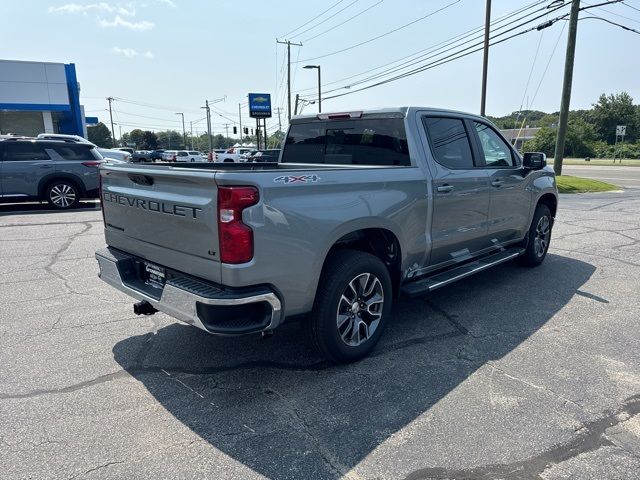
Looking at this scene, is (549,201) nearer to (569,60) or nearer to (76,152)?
(76,152)

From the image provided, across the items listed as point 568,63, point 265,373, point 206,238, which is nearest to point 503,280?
point 265,373

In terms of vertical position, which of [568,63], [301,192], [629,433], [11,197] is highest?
[568,63]

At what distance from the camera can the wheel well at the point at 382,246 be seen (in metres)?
3.80

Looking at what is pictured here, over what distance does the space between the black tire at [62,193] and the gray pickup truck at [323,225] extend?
8.15 meters

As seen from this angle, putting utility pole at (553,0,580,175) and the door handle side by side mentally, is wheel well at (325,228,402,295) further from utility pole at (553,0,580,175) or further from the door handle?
utility pole at (553,0,580,175)

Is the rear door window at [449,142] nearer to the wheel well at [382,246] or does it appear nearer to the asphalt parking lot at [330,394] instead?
the wheel well at [382,246]

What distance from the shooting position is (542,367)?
3.58 metres

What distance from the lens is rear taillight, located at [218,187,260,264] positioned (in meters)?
2.74

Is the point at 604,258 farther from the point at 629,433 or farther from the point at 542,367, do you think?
the point at 629,433

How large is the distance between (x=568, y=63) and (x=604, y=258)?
13.9 meters

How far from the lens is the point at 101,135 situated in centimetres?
10081

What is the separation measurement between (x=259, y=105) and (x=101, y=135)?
67496 mm

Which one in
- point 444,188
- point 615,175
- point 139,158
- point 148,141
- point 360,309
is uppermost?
point 148,141

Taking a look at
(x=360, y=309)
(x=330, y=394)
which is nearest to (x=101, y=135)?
(x=360, y=309)
